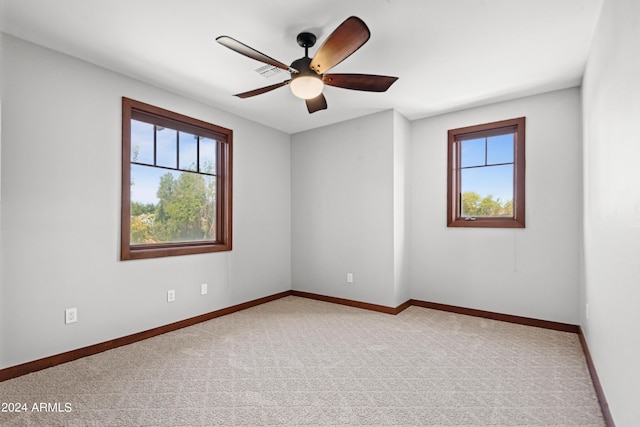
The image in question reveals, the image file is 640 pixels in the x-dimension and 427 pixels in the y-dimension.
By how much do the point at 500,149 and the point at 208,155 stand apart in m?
3.46

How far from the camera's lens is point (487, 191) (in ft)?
12.4

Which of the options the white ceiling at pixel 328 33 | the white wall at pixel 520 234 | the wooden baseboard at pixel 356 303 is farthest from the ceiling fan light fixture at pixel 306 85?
the wooden baseboard at pixel 356 303

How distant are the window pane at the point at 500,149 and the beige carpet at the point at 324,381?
1.88 m

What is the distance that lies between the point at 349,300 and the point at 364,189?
4.88ft

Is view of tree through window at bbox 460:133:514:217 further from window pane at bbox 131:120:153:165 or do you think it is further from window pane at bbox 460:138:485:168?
window pane at bbox 131:120:153:165

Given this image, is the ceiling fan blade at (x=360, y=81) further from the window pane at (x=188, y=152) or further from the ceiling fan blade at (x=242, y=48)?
the window pane at (x=188, y=152)

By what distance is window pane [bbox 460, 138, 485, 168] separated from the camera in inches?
152

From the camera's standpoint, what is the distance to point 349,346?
2863mm

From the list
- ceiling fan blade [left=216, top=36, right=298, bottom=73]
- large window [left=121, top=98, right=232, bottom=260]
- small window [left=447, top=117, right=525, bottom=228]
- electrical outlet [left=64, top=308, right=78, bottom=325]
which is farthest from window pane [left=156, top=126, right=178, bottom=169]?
small window [left=447, top=117, right=525, bottom=228]

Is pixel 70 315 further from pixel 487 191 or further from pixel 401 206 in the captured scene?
pixel 487 191

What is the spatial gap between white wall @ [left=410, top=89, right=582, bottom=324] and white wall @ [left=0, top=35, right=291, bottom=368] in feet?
9.45

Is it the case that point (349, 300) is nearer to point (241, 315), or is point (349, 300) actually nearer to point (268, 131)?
point (241, 315)

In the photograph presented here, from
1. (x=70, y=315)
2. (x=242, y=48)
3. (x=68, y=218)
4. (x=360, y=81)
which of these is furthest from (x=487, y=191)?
(x=70, y=315)

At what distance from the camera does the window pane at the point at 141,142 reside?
312 cm
